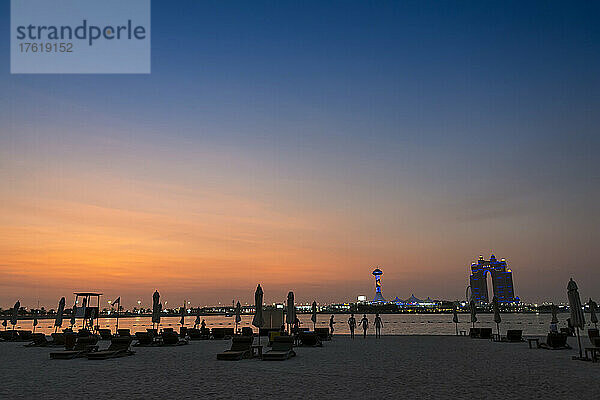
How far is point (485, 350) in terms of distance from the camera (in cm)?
2238

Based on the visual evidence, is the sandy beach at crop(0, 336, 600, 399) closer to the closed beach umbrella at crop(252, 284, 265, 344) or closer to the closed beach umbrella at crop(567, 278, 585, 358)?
the closed beach umbrella at crop(567, 278, 585, 358)

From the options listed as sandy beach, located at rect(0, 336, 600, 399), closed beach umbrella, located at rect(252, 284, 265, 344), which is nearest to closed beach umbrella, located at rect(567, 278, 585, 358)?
sandy beach, located at rect(0, 336, 600, 399)

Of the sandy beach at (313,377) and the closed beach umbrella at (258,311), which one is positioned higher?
the closed beach umbrella at (258,311)

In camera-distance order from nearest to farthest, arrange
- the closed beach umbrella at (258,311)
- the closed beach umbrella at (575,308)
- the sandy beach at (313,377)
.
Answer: the sandy beach at (313,377) → the closed beach umbrella at (575,308) → the closed beach umbrella at (258,311)

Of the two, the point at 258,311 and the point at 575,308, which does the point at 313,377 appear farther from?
the point at 575,308

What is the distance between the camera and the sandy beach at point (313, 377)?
1104cm

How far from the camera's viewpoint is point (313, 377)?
1364 cm

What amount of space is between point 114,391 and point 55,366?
717 centimetres

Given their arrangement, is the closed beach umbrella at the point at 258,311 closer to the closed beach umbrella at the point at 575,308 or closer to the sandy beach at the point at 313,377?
the sandy beach at the point at 313,377

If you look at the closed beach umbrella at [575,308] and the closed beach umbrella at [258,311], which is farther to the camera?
the closed beach umbrella at [258,311]

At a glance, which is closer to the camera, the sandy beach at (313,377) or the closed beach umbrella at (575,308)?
the sandy beach at (313,377)

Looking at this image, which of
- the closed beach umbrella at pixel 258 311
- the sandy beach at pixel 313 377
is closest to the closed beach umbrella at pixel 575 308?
the sandy beach at pixel 313 377

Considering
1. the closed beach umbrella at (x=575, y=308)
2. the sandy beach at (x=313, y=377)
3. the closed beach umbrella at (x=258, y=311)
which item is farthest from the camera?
the closed beach umbrella at (x=258, y=311)

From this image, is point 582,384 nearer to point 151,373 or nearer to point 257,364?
point 257,364
